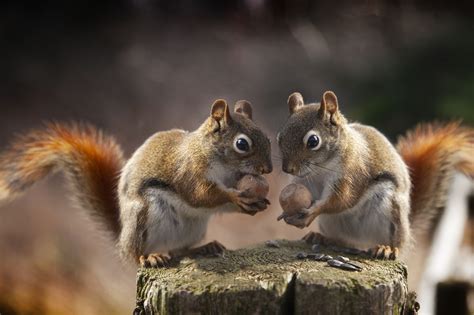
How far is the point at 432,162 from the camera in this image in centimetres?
215

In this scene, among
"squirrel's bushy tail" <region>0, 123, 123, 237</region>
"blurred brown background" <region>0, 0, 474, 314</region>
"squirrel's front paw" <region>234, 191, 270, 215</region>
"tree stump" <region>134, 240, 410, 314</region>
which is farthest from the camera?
"blurred brown background" <region>0, 0, 474, 314</region>

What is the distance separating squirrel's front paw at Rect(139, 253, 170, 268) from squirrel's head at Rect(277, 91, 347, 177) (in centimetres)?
34

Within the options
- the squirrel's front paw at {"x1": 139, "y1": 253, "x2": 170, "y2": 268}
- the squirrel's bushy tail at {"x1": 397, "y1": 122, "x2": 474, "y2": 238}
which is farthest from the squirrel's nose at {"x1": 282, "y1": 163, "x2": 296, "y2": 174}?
the squirrel's bushy tail at {"x1": 397, "y1": 122, "x2": 474, "y2": 238}

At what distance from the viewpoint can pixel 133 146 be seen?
4.30 metres

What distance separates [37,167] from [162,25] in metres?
3.72

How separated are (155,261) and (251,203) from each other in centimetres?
26

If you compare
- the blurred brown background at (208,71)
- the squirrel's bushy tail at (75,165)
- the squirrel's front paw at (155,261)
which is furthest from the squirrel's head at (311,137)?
the blurred brown background at (208,71)

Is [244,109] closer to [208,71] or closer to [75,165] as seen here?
[75,165]

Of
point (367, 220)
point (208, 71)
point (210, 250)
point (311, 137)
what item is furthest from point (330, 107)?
point (208, 71)

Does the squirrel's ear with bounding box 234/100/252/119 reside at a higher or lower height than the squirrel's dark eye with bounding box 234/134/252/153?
higher

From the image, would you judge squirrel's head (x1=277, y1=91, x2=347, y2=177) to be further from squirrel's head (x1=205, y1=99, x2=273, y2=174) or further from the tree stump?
the tree stump

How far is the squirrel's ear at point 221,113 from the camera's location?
1750 millimetres

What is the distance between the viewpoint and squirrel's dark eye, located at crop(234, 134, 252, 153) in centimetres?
174

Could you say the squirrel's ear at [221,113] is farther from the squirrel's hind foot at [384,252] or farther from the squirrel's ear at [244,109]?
the squirrel's hind foot at [384,252]
